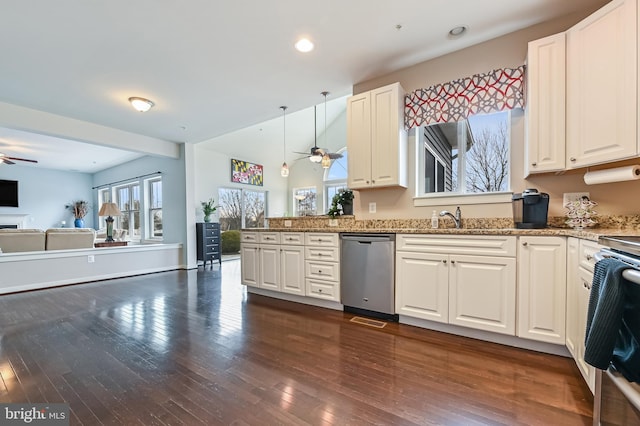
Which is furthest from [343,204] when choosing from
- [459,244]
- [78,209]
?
[78,209]

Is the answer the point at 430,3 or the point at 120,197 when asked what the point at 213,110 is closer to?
the point at 430,3

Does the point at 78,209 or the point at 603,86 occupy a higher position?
the point at 603,86

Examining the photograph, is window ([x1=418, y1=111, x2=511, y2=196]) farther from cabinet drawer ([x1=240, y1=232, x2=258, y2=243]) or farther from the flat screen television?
the flat screen television

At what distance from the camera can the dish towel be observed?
0.95 metres

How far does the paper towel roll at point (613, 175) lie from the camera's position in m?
1.90

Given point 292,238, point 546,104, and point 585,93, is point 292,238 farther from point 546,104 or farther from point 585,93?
point 585,93

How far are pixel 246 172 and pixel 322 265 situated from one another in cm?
582

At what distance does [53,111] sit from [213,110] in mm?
2306

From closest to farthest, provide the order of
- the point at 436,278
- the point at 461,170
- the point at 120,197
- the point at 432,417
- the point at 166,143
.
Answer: the point at 432,417, the point at 436,278, the point at 461,170, the point at 166,143, the point at 120,197

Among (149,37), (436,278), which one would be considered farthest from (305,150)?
(436,278)

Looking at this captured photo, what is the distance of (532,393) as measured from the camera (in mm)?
1613

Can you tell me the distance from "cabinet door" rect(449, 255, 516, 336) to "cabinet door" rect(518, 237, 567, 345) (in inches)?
2.4

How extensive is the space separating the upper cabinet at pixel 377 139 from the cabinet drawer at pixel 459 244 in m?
0.71

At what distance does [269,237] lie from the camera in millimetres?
3633
